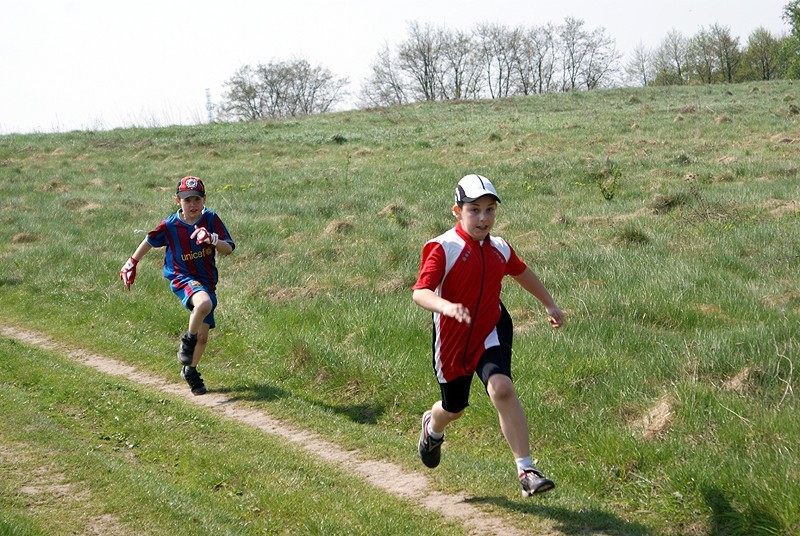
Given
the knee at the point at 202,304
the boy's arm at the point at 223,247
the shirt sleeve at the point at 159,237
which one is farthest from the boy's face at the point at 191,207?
the knee at the point at 202,304

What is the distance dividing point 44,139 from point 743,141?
2659 cm

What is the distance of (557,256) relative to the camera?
1047 cm

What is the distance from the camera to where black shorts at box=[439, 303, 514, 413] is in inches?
190

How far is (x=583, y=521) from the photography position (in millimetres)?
4875

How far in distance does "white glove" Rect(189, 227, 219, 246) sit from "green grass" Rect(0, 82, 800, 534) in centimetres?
142

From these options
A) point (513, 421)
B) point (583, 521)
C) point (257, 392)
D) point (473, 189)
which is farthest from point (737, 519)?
point (257, 392)

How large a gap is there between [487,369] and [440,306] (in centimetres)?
66

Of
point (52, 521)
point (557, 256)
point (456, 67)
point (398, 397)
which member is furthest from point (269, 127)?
point (456, 67)

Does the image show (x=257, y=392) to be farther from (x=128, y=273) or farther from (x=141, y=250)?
(x=141, y=250)

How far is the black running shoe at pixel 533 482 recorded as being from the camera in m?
4.57

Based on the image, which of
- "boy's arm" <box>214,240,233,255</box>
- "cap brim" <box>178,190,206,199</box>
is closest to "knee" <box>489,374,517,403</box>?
"boy's arm" <box>214,240,233,255</box>

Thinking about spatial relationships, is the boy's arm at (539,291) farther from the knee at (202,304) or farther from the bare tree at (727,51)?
the bare tree at (727,51)

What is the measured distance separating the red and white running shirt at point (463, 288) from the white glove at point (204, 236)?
3.50 m

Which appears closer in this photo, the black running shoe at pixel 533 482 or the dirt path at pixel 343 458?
the black running shoe at pixel 533 482
